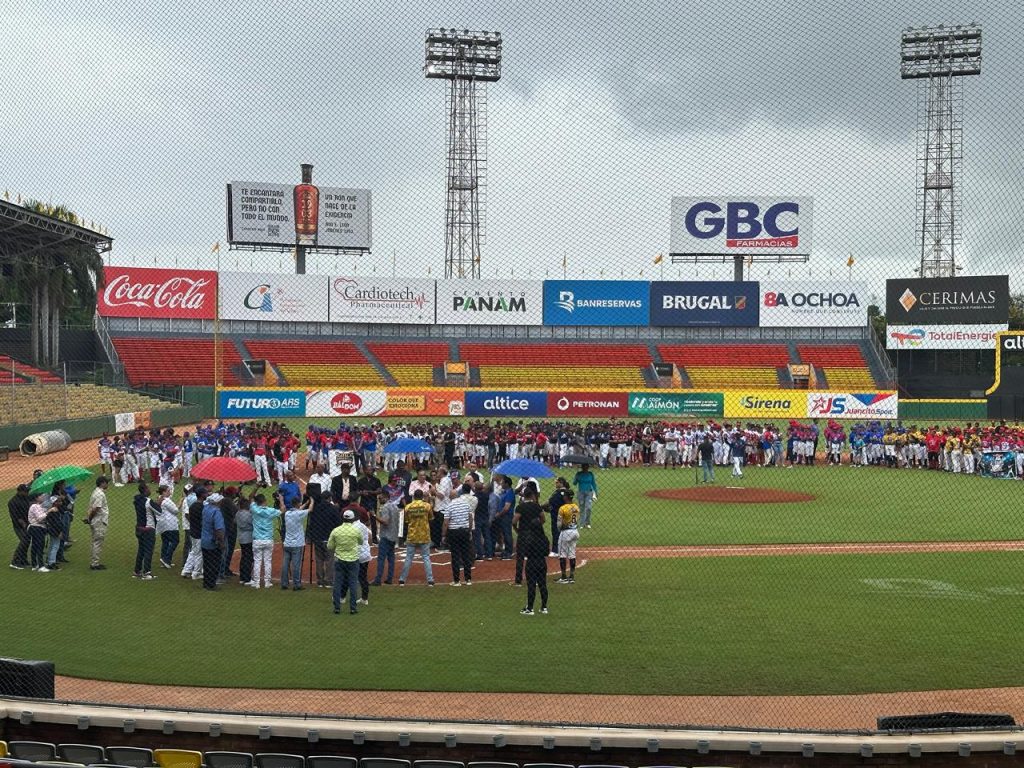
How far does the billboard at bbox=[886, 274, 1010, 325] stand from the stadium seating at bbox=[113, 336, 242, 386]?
1422 inches

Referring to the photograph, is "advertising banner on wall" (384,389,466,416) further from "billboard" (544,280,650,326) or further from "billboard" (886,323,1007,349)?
"billboard" (886,323,1007,349)

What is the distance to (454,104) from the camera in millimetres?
59156

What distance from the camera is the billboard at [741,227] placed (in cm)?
6588

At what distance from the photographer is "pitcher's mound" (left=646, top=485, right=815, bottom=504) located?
25.9 metres

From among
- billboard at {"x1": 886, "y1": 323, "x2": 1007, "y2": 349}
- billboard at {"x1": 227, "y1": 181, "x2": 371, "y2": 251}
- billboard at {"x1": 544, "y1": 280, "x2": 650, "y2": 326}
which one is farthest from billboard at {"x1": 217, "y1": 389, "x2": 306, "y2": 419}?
billboard at {"x1": 886, "y1": 323, "x2": 1007, "y2": 349}

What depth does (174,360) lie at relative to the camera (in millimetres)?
58094

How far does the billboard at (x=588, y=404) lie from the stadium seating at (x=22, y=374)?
23.6 metres

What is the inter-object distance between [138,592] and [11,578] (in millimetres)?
2362

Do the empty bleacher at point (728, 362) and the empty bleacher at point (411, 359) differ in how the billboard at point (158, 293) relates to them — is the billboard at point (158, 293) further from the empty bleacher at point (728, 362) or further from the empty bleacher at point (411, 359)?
the empty bleacher at point (728, 362)

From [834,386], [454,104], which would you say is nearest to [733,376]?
[834,386]

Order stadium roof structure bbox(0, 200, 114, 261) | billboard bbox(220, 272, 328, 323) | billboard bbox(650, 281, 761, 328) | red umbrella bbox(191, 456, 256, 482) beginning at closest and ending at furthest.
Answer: red umbrella bbox(191, 456, 256, 482), stadium roof structure bbox(0, 200, 114, 261), billboard bbox(220, 272, 328, 323), billboard bbox(650, 281, 761, 328)

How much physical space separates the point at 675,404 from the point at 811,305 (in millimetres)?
16027

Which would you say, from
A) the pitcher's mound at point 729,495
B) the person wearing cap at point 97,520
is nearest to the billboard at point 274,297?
the pitcher's mound at point 729,495

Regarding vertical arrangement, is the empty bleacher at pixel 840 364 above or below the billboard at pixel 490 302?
below
